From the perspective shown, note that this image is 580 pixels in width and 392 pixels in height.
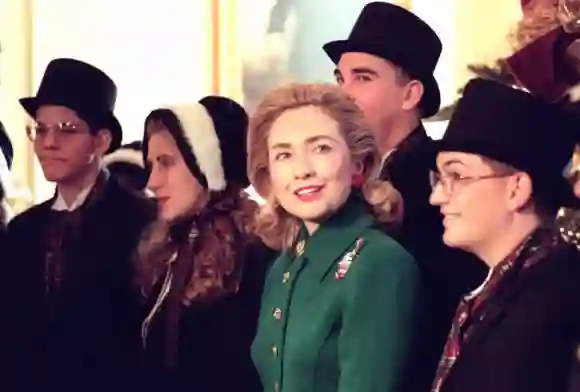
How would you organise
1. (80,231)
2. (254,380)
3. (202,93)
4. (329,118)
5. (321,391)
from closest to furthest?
(321,391)
(329,118)
(254,380)
(80,231)
(202,93)

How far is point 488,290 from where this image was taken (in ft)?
5.91

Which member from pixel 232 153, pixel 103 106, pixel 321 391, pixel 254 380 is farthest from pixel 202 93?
pixel 321 391

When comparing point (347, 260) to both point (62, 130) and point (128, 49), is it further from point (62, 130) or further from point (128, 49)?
point (128, 49)

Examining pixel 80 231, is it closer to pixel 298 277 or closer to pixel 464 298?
pixel 298 277

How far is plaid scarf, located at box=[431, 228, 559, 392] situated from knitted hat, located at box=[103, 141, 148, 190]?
1769 millimetres

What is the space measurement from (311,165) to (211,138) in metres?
0.51

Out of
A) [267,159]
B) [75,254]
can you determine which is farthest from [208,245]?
[75,254]

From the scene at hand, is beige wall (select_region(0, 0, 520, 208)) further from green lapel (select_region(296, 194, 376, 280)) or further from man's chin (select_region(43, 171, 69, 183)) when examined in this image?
green lapel (select_region(296, 194, 376, 280))

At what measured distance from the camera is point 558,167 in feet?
6.00

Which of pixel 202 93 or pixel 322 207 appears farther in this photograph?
pixel 202 93

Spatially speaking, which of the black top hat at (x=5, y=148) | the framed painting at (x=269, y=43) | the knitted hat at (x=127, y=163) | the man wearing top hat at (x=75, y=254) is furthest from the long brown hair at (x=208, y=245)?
the framed painting at (x=269, y=43)

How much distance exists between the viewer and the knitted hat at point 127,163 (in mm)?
3501

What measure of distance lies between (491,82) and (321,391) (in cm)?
62

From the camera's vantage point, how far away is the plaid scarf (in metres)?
1.77
